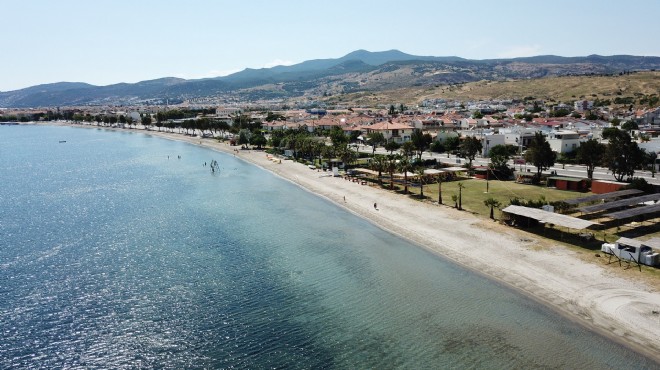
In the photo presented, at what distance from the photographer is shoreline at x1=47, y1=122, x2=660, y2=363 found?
27.4m

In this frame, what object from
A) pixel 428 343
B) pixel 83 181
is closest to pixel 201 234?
pixel 428 343

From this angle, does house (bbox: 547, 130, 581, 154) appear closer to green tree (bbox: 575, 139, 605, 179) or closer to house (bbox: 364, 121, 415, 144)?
green tree (bbox: 575, 139, 605, 179)

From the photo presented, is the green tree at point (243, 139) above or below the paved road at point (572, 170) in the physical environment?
above

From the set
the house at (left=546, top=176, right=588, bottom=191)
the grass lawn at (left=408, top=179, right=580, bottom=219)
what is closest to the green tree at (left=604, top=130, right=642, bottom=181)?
the house at (left=546, top=176, right=588, bottom=191)

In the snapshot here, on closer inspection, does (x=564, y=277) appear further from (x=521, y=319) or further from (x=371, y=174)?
(x=371, y=174)

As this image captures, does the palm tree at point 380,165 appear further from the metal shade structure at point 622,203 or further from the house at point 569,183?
the metal shade structure at point 622,203

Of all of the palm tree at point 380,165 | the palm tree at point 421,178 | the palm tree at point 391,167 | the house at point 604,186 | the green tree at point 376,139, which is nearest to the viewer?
the house at point 604,186

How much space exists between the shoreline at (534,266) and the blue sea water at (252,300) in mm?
1259

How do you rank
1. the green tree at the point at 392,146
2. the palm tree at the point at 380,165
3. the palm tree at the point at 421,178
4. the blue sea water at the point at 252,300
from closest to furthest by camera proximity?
the blue sea water at the point at 252,300
the palm tree at the point at 421,178
the palm tree at the point at 380,165
the green tree at the point at 392,146

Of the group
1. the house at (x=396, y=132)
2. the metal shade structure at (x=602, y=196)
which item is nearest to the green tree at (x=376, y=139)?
the house at (x=396, y=132)

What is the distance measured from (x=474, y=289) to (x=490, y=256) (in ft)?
19.8

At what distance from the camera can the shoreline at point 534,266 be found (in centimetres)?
2741

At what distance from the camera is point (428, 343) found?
26.5 meters

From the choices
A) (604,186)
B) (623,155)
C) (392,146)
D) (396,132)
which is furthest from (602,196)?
(396,132)
